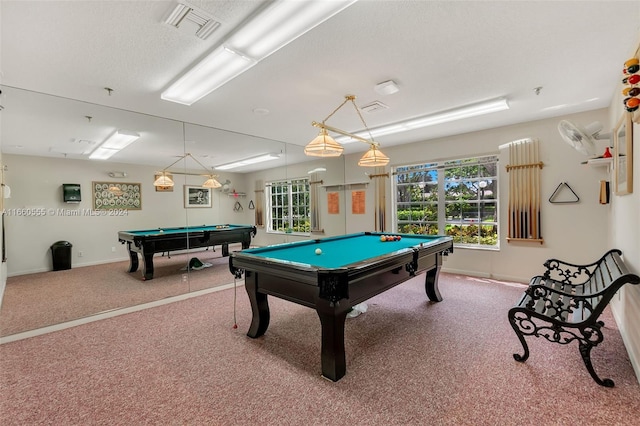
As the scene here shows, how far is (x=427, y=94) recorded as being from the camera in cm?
330

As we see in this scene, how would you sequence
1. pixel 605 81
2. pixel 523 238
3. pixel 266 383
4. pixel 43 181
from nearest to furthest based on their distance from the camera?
pixel 266 383 < pixel 605 81 < pixel 43 181 < pixel 523 238

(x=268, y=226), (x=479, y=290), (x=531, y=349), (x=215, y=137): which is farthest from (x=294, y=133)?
(x=531, y=349)

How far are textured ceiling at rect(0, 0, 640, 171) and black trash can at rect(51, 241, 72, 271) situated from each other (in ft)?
4.06

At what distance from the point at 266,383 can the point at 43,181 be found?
12.5 ft

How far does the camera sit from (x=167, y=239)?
14.2 ft

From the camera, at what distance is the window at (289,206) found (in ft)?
20.1

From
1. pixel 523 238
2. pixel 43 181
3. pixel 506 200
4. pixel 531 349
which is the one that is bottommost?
pixel 531 349

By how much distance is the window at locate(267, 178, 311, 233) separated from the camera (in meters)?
6.12

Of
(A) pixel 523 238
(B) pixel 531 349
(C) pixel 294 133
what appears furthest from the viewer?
(C) pixel 294 133

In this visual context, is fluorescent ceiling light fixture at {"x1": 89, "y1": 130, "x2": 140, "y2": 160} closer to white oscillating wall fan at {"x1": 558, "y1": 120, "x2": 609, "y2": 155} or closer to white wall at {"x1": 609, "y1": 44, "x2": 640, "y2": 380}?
white wall at {"x1": 609, "y1": 44, "x2": 640, "y2": 380}

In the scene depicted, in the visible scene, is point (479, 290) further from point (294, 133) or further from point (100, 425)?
point (100, 425)

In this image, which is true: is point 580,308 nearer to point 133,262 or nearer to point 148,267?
point 148,267

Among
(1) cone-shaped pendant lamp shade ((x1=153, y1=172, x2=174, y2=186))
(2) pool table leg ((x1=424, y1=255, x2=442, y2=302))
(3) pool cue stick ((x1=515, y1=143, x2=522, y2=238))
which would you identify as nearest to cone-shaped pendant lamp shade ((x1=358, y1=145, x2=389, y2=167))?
(2) pool table leg ((x1=424, y1=255, x2=442, y2=302))

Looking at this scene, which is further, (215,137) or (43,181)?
(215,137)
